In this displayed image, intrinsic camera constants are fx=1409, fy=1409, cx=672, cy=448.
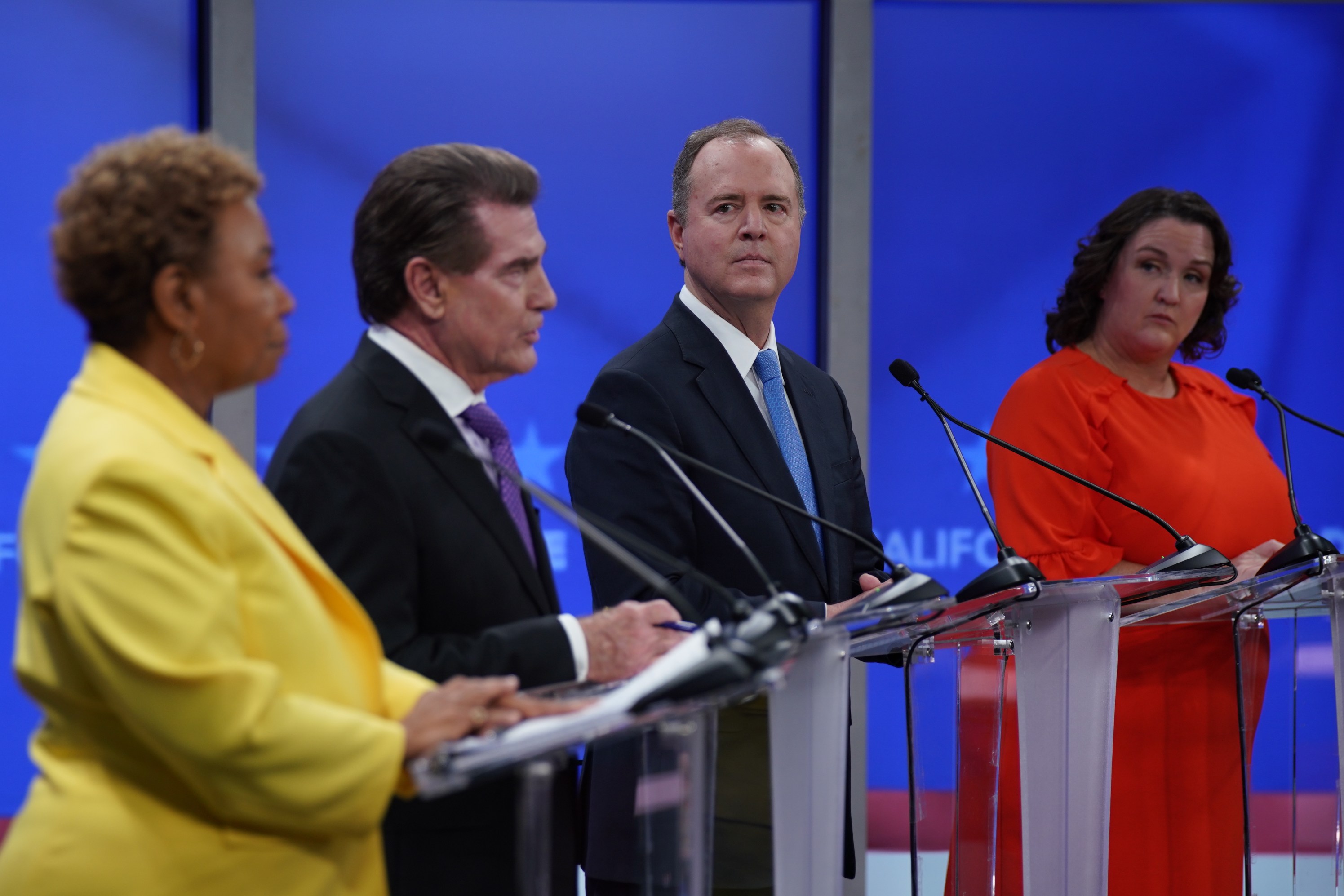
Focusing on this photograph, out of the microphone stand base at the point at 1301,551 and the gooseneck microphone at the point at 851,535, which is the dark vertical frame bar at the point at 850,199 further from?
the gooseneck microphone at the point at 851,535

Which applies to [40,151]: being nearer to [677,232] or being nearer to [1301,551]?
[677,232]

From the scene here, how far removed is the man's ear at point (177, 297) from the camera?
136cm

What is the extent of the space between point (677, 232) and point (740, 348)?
31 cm

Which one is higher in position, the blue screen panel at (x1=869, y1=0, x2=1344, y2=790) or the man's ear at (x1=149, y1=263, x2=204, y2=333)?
the blue screen panel at (x1=869, y1=0, x2=1344, y2=790)

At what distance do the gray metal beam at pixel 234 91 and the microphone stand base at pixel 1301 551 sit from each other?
283 centimetres

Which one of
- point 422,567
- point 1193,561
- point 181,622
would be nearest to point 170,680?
point 181,622

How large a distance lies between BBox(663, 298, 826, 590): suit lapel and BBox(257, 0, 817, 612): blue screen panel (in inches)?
74.4

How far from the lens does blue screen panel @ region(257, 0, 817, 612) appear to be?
421 centimetres

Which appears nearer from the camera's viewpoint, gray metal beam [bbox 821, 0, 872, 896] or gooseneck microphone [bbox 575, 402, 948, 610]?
gooseneck microphone [bbox 575, 402, 948, 610]

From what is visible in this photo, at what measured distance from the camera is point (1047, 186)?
179 inches

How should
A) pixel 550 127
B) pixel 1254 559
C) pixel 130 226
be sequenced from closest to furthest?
pixel 130 226 → pixel 1254 559 → pixel 550 127

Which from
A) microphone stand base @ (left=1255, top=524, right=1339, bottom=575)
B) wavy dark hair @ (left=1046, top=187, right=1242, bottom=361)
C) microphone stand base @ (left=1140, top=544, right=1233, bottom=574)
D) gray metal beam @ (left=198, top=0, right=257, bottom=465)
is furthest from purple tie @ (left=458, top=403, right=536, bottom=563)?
gray metal beam @ (left=198, top=0, right=257, bottom=465)

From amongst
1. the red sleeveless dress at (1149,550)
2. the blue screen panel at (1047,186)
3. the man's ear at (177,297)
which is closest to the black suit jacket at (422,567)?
the man's ear at (177,297)

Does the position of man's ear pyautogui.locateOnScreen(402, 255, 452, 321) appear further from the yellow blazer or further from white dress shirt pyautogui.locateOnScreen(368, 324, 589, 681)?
the yellow blazer
